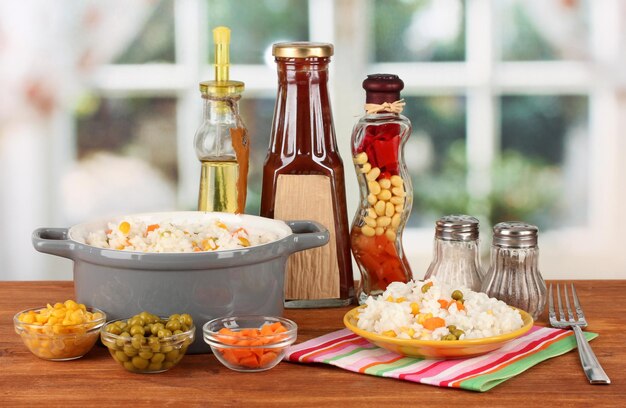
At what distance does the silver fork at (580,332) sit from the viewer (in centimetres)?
121

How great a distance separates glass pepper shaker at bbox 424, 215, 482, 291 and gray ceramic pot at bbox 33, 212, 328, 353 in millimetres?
222

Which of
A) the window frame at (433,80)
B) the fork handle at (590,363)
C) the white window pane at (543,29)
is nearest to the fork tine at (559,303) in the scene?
the fork handle at (590,363)

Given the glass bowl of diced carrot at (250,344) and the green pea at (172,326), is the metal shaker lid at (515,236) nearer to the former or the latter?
the glass bowl of diced carrot at (250,344)

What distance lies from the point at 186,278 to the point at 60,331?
180mm

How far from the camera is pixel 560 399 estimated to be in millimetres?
1144

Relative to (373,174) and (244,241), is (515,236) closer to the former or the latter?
(373,174)

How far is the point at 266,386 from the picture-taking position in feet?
3.93

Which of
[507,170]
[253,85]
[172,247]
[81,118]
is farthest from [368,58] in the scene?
[172,247]

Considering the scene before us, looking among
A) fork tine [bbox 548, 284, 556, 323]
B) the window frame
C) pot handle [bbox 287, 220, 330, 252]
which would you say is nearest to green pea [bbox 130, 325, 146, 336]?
pot handle [bbox 287, 220, 330, 252]

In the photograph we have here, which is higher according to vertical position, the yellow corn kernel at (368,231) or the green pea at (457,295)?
the yellow corn kernel at (368,231)

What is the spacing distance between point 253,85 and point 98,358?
235cm

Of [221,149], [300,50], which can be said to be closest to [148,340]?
[221,149]

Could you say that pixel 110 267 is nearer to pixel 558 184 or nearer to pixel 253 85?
pixel 253 85

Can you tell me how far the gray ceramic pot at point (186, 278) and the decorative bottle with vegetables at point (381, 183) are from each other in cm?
20
